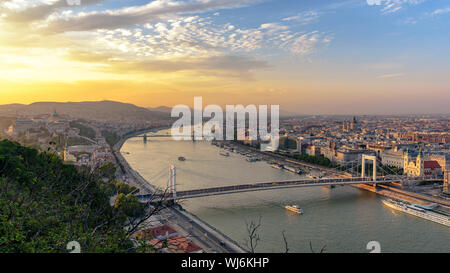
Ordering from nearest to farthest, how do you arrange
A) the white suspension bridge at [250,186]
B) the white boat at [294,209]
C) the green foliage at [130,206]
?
the green foliage at [130,206], the white boat at [294,209], the white suspension bridge at [250,186]

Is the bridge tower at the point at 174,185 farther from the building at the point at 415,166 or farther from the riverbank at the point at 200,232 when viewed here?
the building at the point at 415,166

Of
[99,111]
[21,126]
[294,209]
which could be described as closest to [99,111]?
[99,111]

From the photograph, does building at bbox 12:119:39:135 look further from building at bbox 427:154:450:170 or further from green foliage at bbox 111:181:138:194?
building at bbox 427:154:450:170

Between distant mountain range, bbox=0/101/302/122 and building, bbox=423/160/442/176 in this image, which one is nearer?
building, bbox=423/160/442/176

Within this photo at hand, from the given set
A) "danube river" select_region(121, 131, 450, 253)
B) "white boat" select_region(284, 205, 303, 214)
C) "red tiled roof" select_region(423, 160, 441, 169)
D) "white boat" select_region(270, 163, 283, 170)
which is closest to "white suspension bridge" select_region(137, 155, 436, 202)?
"danube river" select_region(121, 131, 450, 253)

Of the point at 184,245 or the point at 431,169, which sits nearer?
the point at 184,245

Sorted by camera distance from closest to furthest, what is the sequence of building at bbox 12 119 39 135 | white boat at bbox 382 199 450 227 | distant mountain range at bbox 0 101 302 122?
1. white boat at bbox 382 199 450 227
2. building at bbox 12 119 39 135
3. distant mountain range at bbox 0 101 302 122

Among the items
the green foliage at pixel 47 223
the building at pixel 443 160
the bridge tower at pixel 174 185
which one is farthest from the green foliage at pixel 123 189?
the building at pixel 443 160

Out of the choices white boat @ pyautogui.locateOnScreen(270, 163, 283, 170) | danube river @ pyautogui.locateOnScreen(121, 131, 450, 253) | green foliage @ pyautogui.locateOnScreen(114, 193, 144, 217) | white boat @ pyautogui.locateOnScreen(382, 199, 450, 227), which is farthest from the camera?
white boat @ pyautogui.locateOnScreen(270, 163, 283, 170)

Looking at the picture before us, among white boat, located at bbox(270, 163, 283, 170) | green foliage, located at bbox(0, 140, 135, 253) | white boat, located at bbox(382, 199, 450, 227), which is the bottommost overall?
white boat, located at bbox(270, 163, 283, 170)

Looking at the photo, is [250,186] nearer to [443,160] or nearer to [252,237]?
[252,237]

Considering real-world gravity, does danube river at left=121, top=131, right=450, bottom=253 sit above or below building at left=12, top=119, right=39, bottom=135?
below

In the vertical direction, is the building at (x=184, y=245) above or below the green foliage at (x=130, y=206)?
below
